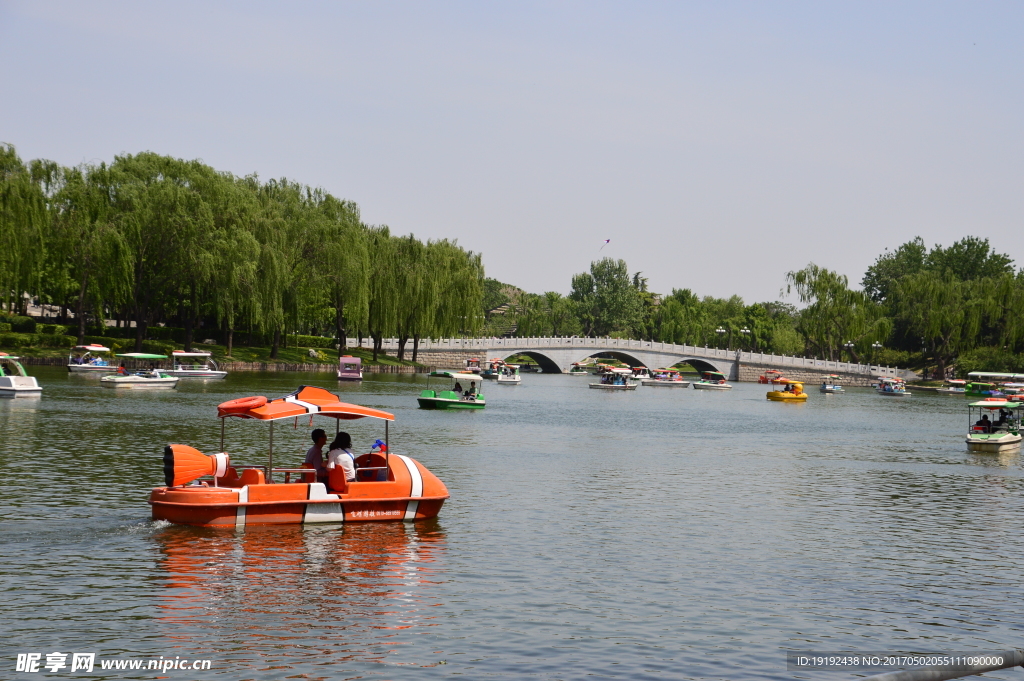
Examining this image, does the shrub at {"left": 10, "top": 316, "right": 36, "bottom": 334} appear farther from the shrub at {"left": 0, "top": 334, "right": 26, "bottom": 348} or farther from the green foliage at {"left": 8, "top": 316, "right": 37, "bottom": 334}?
the shrub at {"left": 0, "top": 334, "right": 26, "bottom": 348}

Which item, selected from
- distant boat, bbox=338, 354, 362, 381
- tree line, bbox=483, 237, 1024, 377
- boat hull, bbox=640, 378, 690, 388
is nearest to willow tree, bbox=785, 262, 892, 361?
tree line, bbox=483, 237, 1024, 377

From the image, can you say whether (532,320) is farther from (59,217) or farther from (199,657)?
(199,657)

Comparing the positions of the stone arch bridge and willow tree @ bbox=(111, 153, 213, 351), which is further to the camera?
the stone arch bridge

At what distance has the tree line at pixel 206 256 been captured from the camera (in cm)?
6181

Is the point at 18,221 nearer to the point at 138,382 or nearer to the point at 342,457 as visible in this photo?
the point at 138,382

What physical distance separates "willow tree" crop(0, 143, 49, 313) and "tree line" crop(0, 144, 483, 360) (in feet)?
0.22

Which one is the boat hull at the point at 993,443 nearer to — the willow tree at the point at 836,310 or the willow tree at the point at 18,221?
the willow tree at the point at 18,221

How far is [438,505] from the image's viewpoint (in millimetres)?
20797

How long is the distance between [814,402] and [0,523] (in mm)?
71083

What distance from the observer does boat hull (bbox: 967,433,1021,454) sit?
41.5 meters

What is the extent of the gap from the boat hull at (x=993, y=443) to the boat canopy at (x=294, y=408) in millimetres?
29557

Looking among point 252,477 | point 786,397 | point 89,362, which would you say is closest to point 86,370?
point 89,362

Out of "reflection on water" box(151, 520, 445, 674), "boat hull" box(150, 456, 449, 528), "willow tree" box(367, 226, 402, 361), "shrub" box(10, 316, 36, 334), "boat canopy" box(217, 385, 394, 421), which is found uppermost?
"willow tree" box(367, 226, 402, 361)

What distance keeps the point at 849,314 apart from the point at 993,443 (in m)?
73.3
